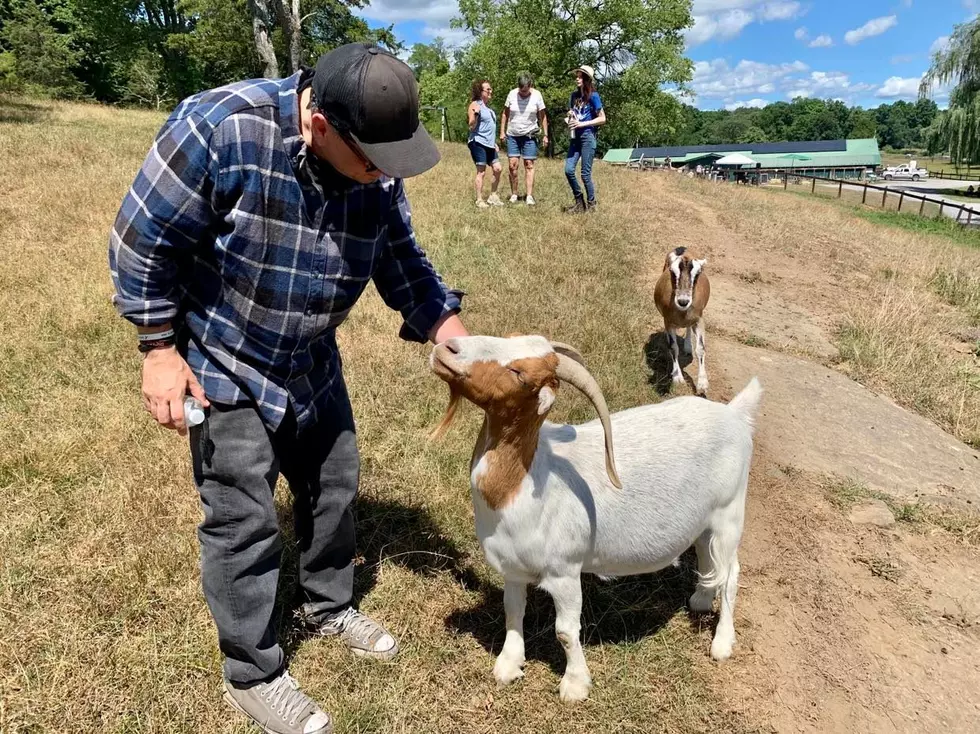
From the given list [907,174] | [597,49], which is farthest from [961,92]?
[907,174]

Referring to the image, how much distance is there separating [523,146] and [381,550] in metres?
8.44

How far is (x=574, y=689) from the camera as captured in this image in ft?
9.45

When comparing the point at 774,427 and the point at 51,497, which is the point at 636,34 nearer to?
the point at 774,427

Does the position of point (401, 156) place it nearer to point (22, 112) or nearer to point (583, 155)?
point (583, 155)

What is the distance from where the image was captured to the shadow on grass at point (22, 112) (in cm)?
1492

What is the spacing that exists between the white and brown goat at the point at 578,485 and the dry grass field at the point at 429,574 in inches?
10.6

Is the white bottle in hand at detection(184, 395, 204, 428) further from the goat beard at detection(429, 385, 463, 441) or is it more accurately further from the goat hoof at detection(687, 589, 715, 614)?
the goat hoof at detection(687, 589, 715, 614)

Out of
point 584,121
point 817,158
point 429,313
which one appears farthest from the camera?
point 817,158

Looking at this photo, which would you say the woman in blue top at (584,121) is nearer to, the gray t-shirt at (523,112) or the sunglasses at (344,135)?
the gray t-shirt at (523,112)

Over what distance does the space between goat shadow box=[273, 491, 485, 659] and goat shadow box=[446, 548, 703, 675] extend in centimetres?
24

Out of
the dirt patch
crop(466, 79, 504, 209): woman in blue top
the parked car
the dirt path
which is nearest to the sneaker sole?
the dirt path

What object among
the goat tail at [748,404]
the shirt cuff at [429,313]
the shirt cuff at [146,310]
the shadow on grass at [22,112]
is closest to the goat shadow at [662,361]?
the goat tail at [748,404]

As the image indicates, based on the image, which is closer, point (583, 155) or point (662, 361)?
point (662, 361)

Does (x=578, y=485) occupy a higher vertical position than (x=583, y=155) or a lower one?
lower
